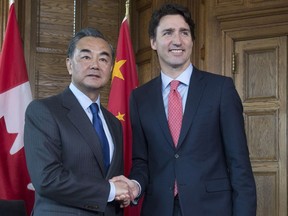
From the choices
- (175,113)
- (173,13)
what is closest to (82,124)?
(175,113)

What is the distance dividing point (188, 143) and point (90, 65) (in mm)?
494

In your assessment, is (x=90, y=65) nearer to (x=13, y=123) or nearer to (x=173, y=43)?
(x=173, y=43)

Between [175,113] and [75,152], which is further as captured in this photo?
[175,113]

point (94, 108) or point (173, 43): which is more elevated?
point (173, 43)

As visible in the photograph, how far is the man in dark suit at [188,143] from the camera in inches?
80.8

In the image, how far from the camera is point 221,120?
2.09 meters

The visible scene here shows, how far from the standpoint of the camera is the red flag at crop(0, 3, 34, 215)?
10.4 feet

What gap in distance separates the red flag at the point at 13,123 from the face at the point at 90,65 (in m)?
1.22

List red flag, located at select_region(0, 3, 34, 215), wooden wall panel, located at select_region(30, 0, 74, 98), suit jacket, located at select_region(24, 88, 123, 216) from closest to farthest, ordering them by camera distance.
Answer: suit jacket, located at select_region(24, 88, 123, 216)
red flag, located at select_region(0, 3, 34, 215)
wooden wall panel, located at select_region(30, 0, 74, 98)

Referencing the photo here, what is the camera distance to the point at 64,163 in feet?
6.36

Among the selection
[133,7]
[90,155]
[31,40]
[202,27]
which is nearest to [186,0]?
[202,27]

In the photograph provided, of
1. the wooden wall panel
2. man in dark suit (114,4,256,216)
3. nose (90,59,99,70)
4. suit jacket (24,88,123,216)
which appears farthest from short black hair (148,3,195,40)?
the wooden wall panel

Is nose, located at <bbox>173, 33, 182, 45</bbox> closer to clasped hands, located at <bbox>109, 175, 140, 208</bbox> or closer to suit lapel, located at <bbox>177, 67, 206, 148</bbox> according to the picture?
suit lapel, located at <bbox>177, 67, 206, 148</bbox>

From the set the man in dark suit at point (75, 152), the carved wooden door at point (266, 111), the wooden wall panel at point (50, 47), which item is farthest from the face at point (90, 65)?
the wooden wall panel at point (50, 47)
